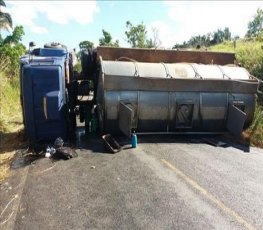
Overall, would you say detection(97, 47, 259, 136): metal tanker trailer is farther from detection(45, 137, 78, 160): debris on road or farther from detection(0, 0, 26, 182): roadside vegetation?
detection(0, 0, 26, 182): roadside vegetation

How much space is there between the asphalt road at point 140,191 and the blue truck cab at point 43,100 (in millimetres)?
1033

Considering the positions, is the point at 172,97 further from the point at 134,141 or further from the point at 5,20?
the point at 5,20

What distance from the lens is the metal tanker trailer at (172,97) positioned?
32.5 feet

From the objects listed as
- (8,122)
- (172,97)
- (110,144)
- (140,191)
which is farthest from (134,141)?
(8,122)

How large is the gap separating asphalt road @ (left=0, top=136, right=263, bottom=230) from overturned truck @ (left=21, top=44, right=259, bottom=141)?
1.09m

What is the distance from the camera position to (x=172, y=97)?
10.3 m

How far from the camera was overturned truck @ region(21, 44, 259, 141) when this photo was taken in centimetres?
961

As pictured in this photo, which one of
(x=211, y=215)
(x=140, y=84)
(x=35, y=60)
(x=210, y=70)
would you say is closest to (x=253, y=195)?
(x=211, y=215)

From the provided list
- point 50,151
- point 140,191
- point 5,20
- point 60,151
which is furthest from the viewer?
point 5,20

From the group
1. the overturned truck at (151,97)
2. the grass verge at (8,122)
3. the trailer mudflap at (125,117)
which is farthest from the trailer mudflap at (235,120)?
the grass verge at (8,122)

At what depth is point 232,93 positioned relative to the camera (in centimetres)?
1065

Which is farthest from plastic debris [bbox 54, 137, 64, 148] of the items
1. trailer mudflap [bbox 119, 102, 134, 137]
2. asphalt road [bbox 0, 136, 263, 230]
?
trailer mudflap [bbox 119, 102, 134, 137]

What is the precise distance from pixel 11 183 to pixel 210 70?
6.48m

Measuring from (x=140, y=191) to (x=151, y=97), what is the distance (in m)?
4.03
